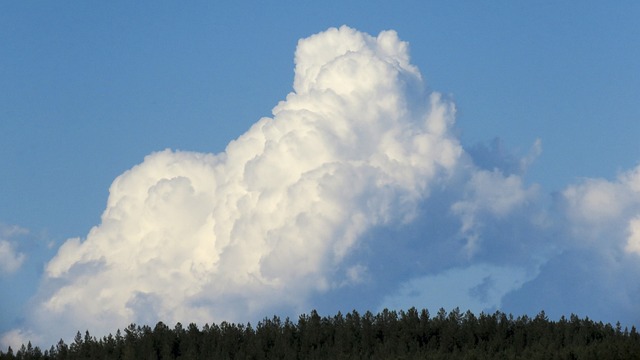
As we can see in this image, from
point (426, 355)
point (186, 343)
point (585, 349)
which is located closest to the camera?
point (585, 349)

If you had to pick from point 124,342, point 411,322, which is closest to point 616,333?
point 411,322

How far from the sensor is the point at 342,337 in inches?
1508

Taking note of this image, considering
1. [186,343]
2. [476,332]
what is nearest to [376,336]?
[476,332]

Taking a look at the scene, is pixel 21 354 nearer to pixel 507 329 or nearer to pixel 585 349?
pixel 507 329

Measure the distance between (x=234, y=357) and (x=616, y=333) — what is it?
14.4 m

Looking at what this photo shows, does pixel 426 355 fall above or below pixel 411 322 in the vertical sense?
below

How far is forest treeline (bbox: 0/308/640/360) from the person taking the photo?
37.3 m

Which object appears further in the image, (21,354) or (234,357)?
(21,354)

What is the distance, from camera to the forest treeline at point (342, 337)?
37.3m

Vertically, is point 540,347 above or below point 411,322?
below

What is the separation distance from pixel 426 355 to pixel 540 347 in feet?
12.6

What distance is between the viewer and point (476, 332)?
128 feet

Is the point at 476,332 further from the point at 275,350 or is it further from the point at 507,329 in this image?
the point at 275,350

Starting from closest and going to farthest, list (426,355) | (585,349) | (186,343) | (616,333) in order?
(585,349) < (426,355) < (616,333) < (186,343)
